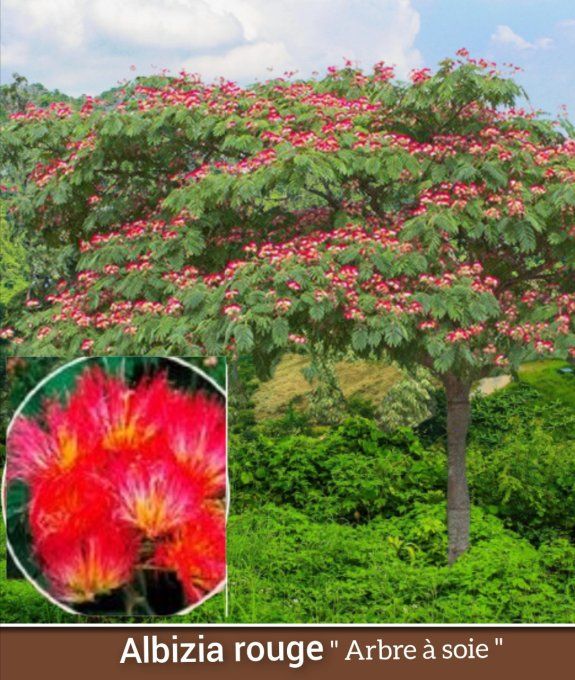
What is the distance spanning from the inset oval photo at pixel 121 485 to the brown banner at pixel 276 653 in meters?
0.48

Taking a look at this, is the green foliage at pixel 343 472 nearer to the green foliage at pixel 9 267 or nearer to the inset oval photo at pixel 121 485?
the inset oval photo at pixel 121 485

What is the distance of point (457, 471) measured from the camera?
41.1 feet

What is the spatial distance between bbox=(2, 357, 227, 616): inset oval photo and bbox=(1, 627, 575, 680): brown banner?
1.58 ft

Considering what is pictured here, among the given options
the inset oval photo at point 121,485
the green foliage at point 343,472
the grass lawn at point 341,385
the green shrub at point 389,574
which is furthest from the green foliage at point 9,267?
the inset oval photo at point 121,485

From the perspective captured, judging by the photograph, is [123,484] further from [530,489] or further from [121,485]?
[530,489]

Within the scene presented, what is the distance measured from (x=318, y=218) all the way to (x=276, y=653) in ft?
15.9

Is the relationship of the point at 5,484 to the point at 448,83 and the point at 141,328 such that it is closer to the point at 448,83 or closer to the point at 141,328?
the point at 141,328

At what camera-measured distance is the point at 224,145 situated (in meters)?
→ 10.7

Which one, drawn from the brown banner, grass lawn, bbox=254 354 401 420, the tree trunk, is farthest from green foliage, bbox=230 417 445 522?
grass lawn, bbox=254 354 401 420

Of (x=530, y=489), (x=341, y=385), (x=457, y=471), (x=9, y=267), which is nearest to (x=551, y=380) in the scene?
(x=341, y=385)

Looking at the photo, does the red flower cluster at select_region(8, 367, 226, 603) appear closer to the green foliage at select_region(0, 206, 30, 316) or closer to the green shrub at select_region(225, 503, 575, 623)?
the green shrub at select_region(225, 503, 575, 623)

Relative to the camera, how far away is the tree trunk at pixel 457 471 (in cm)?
1239

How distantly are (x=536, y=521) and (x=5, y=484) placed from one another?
782 cm

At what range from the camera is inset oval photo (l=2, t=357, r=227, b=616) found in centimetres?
845
